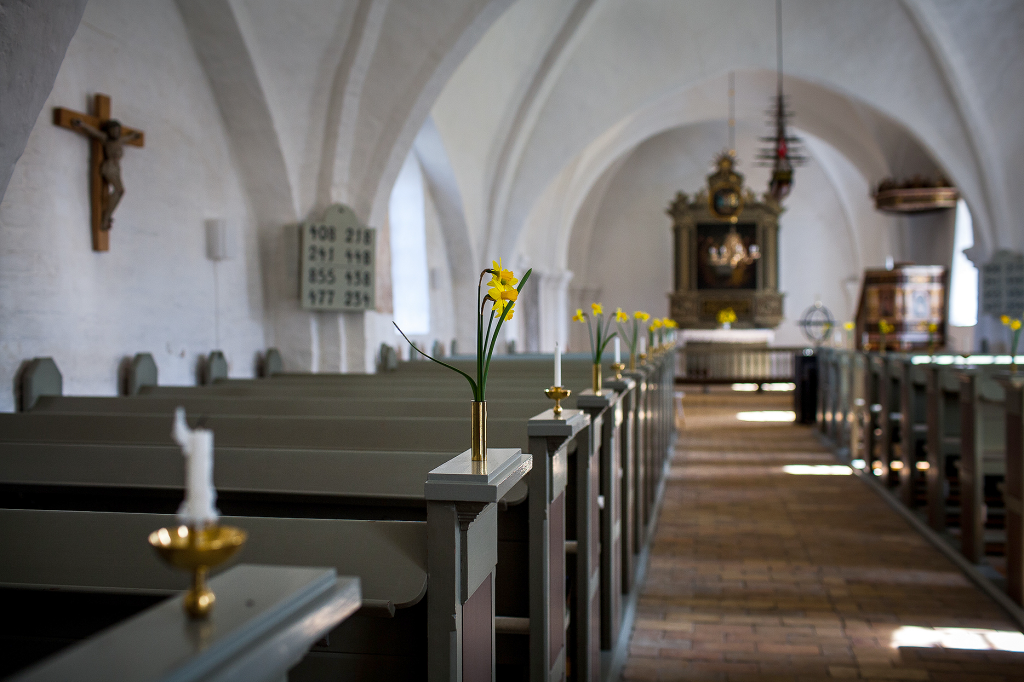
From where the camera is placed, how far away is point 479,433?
169cm

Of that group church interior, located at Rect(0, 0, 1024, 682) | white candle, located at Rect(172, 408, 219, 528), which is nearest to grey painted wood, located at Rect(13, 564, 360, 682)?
church interior, located at Rect(0, 0, 1024, 682)

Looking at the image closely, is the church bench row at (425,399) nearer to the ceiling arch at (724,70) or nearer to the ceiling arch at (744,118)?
the ceiling arch at (724,70)

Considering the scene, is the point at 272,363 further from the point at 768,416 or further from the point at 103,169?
the point at 768,416

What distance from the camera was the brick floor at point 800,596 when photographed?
3.34 meters

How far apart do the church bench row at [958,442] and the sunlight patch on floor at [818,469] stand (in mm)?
287

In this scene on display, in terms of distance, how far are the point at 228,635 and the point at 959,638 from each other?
3676mm

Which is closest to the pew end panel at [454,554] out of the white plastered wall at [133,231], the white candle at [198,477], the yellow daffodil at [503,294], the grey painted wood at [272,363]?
the yellow daffodil at [503,294]

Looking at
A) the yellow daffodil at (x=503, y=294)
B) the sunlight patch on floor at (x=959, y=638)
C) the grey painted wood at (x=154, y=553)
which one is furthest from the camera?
the sunlight patch on floor at (x=959, y=638)

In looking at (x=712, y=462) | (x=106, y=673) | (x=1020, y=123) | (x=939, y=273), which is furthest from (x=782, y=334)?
(x=106, y=673)

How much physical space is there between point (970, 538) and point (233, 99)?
5496mm

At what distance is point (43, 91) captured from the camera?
257cm

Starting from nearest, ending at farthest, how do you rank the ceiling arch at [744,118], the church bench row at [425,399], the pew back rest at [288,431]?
the pew back rest at [288,431]
the church bench row at [425,399]
the ceiling arch at [744,118]

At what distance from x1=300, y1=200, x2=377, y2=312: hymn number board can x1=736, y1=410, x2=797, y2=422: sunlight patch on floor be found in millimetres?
6848

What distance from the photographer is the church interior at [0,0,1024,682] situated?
1.53 meters
